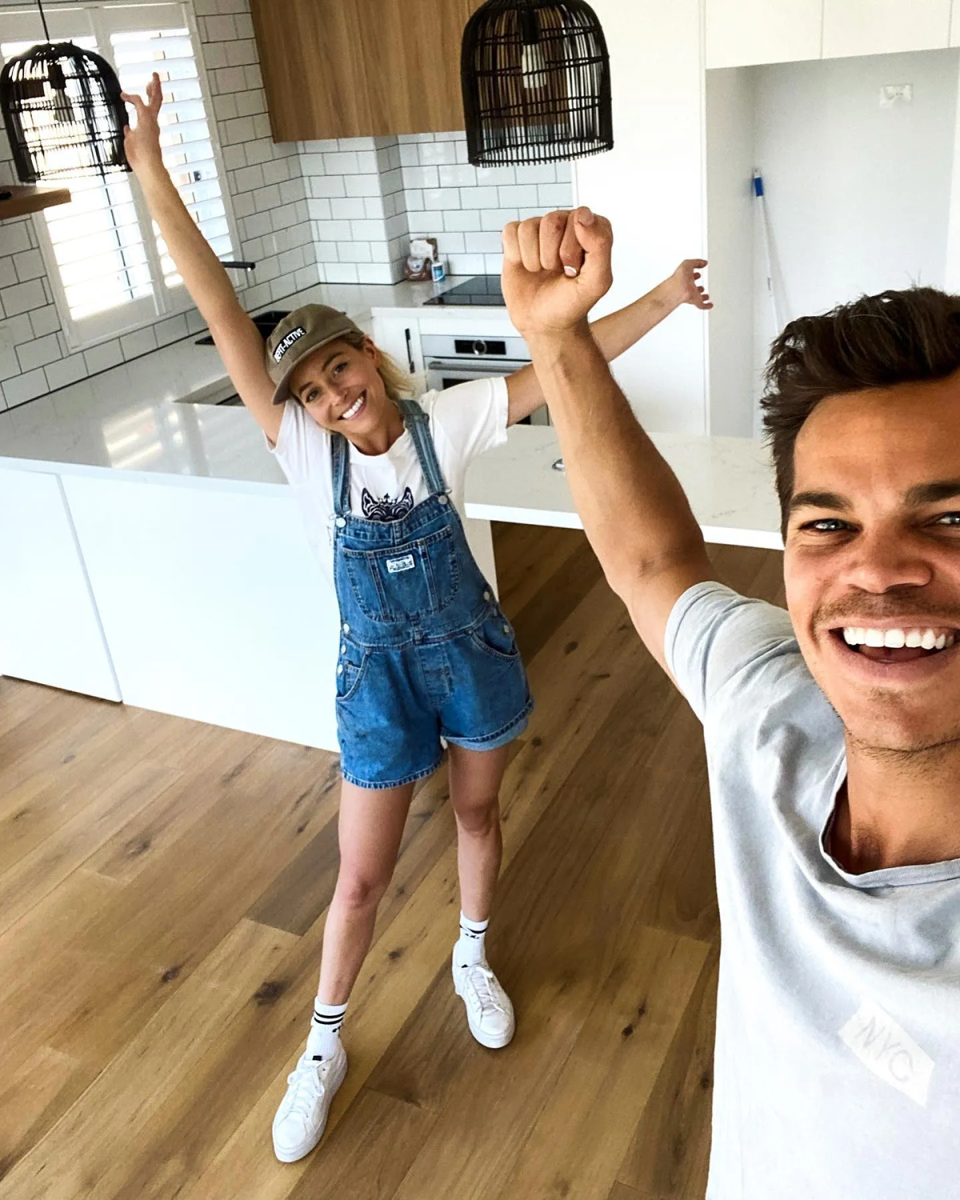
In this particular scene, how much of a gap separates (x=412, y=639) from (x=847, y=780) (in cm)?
105

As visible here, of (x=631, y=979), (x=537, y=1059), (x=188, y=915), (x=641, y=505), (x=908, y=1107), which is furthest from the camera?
(x=188, y=915)

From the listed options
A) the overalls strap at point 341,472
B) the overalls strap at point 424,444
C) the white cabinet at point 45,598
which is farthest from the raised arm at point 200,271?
the white cabinet at point 45,598

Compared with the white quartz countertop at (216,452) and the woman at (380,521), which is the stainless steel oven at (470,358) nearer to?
the white quartz countertop at (216,452)

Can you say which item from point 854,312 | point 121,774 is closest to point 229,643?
point 121,774

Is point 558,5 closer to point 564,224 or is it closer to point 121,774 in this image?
point 564,224

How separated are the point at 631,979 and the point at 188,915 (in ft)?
3.44

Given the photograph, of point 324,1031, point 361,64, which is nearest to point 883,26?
point 361,64

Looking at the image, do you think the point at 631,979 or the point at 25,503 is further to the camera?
A: the point at 25,503

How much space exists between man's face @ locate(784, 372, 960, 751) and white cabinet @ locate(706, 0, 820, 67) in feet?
9.46

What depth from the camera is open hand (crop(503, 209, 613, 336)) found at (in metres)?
1.04

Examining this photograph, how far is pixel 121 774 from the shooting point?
3.10 meters

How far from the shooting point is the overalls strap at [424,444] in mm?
1829

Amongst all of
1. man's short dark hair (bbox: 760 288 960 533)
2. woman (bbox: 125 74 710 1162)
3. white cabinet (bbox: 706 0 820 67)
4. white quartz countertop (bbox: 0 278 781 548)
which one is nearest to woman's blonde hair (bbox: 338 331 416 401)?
woman (bbox: 125 74 710 1162)

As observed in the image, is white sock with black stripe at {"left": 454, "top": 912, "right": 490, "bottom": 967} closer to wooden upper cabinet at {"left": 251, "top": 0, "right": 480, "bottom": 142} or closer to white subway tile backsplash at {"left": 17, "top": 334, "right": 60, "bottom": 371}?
white subway tile backsplash at {"left": 17, "top": 334, "right": 60, "bottom": 371}
